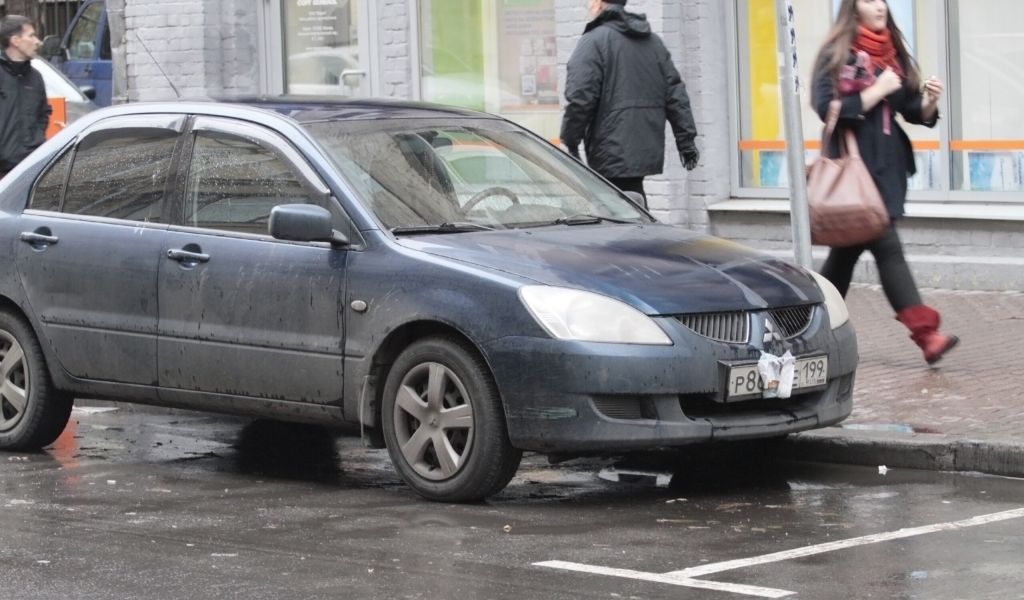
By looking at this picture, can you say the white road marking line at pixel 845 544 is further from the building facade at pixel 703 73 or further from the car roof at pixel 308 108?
the building facade at pixel 703 73

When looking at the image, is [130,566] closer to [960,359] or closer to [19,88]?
[960,359]

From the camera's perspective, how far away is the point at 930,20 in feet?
45.1

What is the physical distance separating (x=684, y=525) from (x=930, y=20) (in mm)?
7384

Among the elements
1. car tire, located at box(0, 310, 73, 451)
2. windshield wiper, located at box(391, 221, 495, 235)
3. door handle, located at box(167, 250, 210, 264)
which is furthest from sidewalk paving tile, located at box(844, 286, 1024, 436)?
car tire, located at box(0, 310, 73, 451)

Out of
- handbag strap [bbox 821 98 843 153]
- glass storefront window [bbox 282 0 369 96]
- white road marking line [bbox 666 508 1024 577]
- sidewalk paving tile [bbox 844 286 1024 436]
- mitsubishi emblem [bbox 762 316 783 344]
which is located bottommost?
white road marking line [bbox 666 508 1024 577]

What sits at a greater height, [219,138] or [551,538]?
[219,138]

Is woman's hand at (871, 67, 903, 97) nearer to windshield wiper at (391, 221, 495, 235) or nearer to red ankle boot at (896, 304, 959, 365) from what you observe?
red ankle boot at (896, 304, 959, 365)

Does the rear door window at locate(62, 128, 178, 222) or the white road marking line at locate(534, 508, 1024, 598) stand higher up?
the rear door window at locate(62, 128, 178, 222)

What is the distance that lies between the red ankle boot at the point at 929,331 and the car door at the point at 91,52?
1498 centimetres

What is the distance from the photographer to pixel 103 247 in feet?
28.7

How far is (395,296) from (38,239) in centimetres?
205

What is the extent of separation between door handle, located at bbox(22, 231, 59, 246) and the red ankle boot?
4.03 metres

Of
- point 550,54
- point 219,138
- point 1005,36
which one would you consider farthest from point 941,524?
point 550,54

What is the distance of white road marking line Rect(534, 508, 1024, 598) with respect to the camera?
6.04 metres
